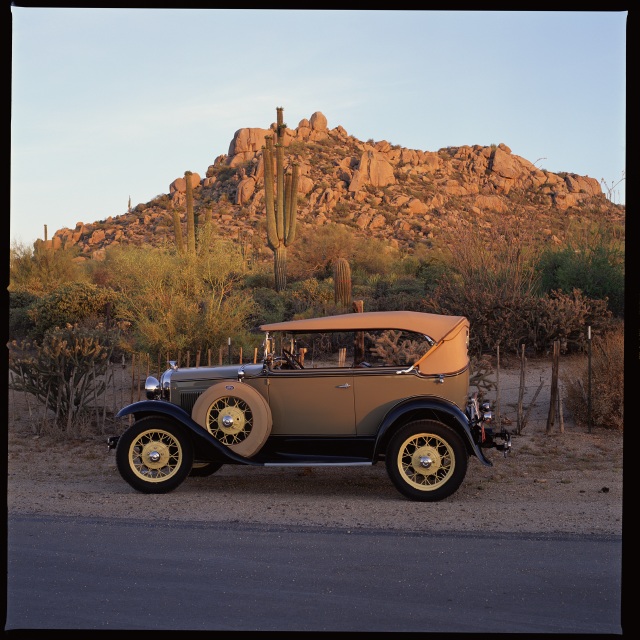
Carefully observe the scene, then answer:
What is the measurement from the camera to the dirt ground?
28.3ft

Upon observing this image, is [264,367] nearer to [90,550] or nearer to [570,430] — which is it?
[90,550]

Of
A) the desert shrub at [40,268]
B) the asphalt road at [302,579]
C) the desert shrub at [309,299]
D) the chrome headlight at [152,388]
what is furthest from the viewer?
the desert shrub at [40,268]

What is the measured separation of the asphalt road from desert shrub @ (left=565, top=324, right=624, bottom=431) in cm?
637

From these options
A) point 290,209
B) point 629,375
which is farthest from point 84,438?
point 290,209

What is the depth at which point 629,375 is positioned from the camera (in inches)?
178

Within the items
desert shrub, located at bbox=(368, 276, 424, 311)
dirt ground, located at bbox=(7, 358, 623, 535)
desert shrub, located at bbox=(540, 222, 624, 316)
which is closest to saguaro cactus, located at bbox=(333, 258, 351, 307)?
desert shrub, located at bbox=(368, 276, 424, 311)

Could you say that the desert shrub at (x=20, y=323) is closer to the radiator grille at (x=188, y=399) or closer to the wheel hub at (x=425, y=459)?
the radiator grille at (x=188, y=399)

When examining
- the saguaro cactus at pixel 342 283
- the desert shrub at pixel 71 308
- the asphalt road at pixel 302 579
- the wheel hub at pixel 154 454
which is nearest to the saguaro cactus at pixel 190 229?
the desert shrub at pixel 71 308

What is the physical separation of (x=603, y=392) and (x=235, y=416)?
6387 mm

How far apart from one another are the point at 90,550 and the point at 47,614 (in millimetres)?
1776

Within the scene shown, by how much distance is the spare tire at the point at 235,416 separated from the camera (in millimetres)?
9742

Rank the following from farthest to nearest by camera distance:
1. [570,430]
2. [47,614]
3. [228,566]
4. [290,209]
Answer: [290,209] < [570,430] < [228,566] < [47,614]

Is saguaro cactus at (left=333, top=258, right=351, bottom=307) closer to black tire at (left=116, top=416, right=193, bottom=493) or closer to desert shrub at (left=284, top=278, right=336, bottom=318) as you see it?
desert shrub at (left=284, top=278, right=336, bottom=318)

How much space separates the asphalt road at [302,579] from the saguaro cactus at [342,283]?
16.6m
